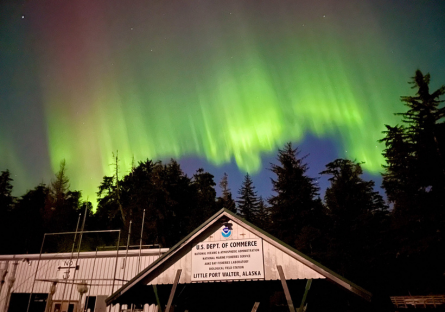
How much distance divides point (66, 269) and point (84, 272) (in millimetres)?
1469

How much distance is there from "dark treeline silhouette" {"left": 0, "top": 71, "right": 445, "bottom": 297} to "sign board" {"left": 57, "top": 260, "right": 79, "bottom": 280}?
621 cm

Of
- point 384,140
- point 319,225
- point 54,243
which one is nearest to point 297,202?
point 319,225

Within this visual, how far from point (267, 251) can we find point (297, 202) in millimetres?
34265

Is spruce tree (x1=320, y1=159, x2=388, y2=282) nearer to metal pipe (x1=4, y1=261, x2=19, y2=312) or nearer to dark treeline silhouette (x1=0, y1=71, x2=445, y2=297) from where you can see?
dark treeline silhouette (x1=0, y1=71, x2=445, y2=297)

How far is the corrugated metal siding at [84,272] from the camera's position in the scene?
21.2 meters

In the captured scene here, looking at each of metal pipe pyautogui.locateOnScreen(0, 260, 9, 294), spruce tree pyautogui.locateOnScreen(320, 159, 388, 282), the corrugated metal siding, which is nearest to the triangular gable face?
the corrugated metal siding

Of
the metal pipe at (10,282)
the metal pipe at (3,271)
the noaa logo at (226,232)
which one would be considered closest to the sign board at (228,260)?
the noaa logo at (226,232)

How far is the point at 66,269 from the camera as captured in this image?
2241 cm

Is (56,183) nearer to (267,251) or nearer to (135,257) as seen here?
(135,257)

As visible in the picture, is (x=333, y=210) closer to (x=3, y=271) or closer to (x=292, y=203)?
(x=292, y=203)

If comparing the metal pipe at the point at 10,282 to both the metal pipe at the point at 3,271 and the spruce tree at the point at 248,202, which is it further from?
the spruce tree at the point at 248,202

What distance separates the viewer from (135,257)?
2159cm

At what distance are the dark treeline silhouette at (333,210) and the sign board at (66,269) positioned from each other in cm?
621

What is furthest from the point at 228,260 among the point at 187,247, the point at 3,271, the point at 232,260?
the point at 3,271
